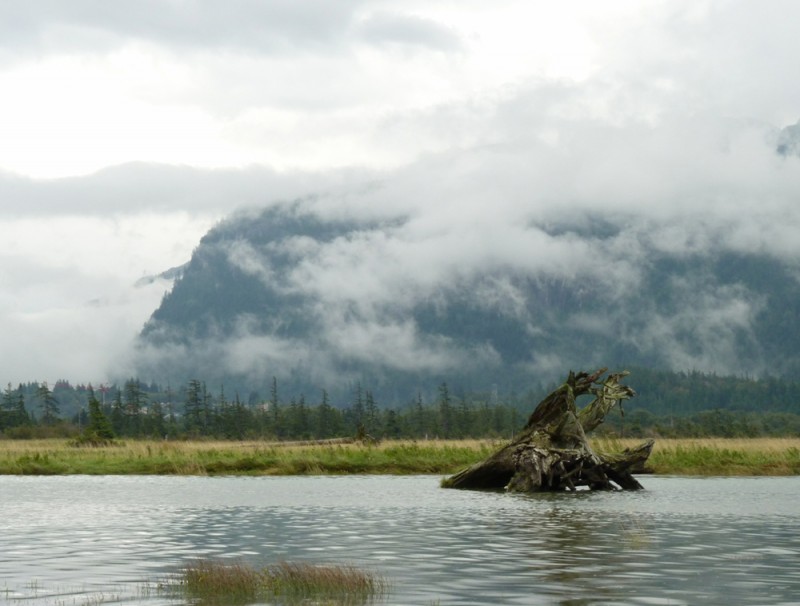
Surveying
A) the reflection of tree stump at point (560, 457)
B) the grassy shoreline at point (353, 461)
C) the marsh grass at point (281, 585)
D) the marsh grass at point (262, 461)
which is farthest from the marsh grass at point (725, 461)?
the marsh grass at point (281, 585)

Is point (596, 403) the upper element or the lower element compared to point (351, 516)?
upper

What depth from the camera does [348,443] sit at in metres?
79.3

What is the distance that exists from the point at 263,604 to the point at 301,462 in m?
44.6

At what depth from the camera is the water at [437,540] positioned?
19.9 meters

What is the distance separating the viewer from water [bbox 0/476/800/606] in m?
19.9

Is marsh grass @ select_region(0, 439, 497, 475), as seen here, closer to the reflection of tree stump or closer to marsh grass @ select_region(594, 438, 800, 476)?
marsh grass @ select_region(594, 438, 800, 476)

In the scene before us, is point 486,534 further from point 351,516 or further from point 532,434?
point 532,434

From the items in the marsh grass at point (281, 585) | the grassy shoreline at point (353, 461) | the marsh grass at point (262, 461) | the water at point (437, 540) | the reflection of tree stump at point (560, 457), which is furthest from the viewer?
the marsh grass at point (262, 461)

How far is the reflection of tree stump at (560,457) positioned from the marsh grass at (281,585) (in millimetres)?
26603

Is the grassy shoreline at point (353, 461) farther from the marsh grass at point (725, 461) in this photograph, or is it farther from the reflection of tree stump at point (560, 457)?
the reflection of tree stump at point (560, 457)

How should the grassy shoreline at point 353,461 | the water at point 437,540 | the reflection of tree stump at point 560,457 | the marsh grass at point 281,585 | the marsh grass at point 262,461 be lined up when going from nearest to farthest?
the marsh grass at point 281,585
the water at point 437,540
the reflection of tree stump at point 560,457
the grassy shoreline at point 353,461
the marsh grass at point 262,461

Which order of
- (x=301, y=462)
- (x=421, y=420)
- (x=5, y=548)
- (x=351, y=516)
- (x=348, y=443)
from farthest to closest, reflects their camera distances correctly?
(x=421, y=420) < (x=348, y=443) < (x=301, y=462) < (x=351, y=516) < (x=5, y=548)

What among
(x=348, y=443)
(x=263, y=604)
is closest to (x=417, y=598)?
(x=263, y=604)

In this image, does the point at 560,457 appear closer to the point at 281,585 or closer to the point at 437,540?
the point at 437,540
